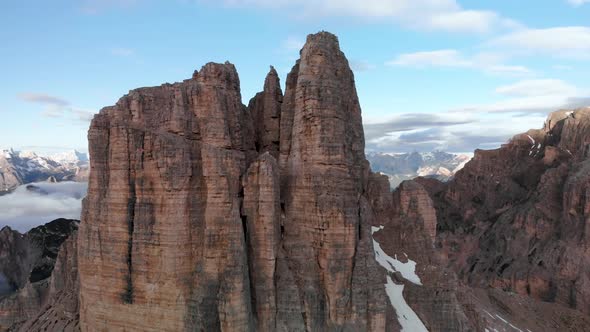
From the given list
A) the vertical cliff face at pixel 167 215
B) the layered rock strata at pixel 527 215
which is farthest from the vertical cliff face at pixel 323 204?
the layered rock strata at pixel 527 215

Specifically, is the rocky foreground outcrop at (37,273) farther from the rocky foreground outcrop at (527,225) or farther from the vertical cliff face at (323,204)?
the rocky foreground outcrop at (527,225)

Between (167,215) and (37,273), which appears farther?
(37,273)

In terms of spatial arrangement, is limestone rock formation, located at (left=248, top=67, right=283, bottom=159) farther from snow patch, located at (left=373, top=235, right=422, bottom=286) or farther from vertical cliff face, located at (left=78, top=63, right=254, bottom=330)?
snow patch, located at (left=373, top=235, right=422, bottom=286)

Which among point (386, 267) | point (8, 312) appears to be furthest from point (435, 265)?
point (8, 312)

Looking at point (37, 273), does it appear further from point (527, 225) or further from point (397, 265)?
point (527, 225)

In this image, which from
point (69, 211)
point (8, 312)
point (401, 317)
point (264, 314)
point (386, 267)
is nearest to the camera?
point (264, 314)

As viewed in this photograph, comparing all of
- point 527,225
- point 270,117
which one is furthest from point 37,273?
point 527,225

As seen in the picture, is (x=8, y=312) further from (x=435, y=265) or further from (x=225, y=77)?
(x=435, y=265)
